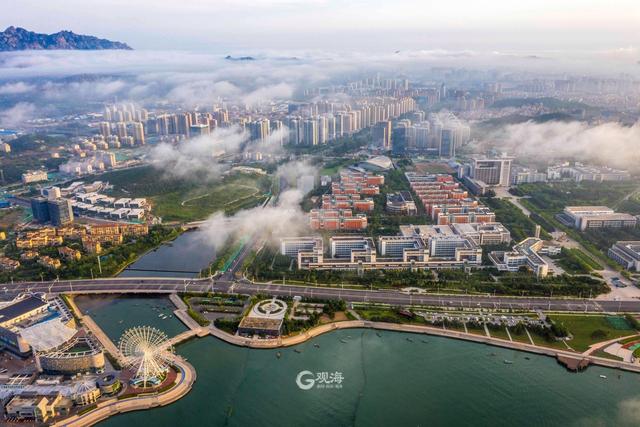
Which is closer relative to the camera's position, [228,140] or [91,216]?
[91,216]

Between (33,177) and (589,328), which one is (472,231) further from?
(33,177)

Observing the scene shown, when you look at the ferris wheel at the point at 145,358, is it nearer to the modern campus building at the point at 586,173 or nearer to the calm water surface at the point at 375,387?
the calm water surface at the point at 375,387

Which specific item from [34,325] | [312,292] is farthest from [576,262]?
[34,325]

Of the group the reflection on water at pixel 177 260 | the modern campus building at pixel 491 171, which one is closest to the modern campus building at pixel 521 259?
the reflection on water at pixel 177 260

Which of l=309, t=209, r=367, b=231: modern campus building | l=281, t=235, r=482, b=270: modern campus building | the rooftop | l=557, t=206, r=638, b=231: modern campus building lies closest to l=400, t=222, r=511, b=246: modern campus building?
l=281, t=235, r=482, b=270: modern campus building

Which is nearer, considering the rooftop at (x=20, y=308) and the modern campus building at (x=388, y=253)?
the rooftop at (x=20, y=308)

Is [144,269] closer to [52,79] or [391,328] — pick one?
[391,328]

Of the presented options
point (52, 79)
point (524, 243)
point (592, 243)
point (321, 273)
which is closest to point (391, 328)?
point (321, 273)
